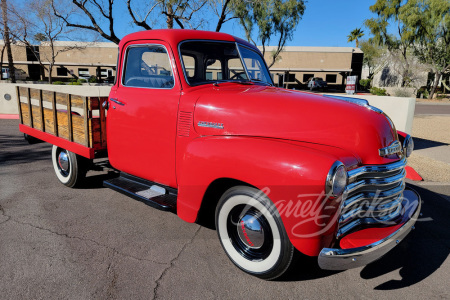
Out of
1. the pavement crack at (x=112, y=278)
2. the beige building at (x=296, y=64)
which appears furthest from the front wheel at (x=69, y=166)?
the beige building at (x=296, y=64)

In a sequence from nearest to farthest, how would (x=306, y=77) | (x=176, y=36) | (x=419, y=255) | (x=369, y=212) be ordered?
(x=369, y=212), (x=419, y=255), (x=176, y=36), (x=306, y=77)

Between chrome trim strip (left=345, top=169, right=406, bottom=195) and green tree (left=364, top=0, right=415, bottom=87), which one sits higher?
green tree (left=364, top=0, right=415, bottom=87)

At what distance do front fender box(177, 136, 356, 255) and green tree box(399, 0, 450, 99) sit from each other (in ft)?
105

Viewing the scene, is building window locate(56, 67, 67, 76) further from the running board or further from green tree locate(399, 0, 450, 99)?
the running board

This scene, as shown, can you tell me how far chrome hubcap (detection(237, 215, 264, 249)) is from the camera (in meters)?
2.41

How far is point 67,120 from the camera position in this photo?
4.08 meters

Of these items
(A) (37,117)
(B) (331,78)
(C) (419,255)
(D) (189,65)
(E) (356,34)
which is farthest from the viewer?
(E) (356,34)

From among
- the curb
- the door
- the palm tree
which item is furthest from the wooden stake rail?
the palm tree

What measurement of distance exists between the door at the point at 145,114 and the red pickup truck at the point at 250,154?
0.05ft

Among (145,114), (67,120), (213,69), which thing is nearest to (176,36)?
(213,69)

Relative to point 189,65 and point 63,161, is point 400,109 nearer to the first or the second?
point 189,65

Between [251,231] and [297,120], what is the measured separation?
961 millimetres

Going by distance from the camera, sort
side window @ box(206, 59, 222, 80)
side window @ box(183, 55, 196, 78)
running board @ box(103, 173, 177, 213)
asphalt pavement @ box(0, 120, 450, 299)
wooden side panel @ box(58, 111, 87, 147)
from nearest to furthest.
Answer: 1. asphalt pavement @ box(0, 120, 450, 299)
2. running board @ box(103, 173, 177, 213)
3. side window @ box(183, 55, 196, 78)
4. side window @ box(206, 59, 222, 80)
5. wooden side panel @ box(58, 111, 87, 147)

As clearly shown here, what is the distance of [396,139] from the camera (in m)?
2.67
